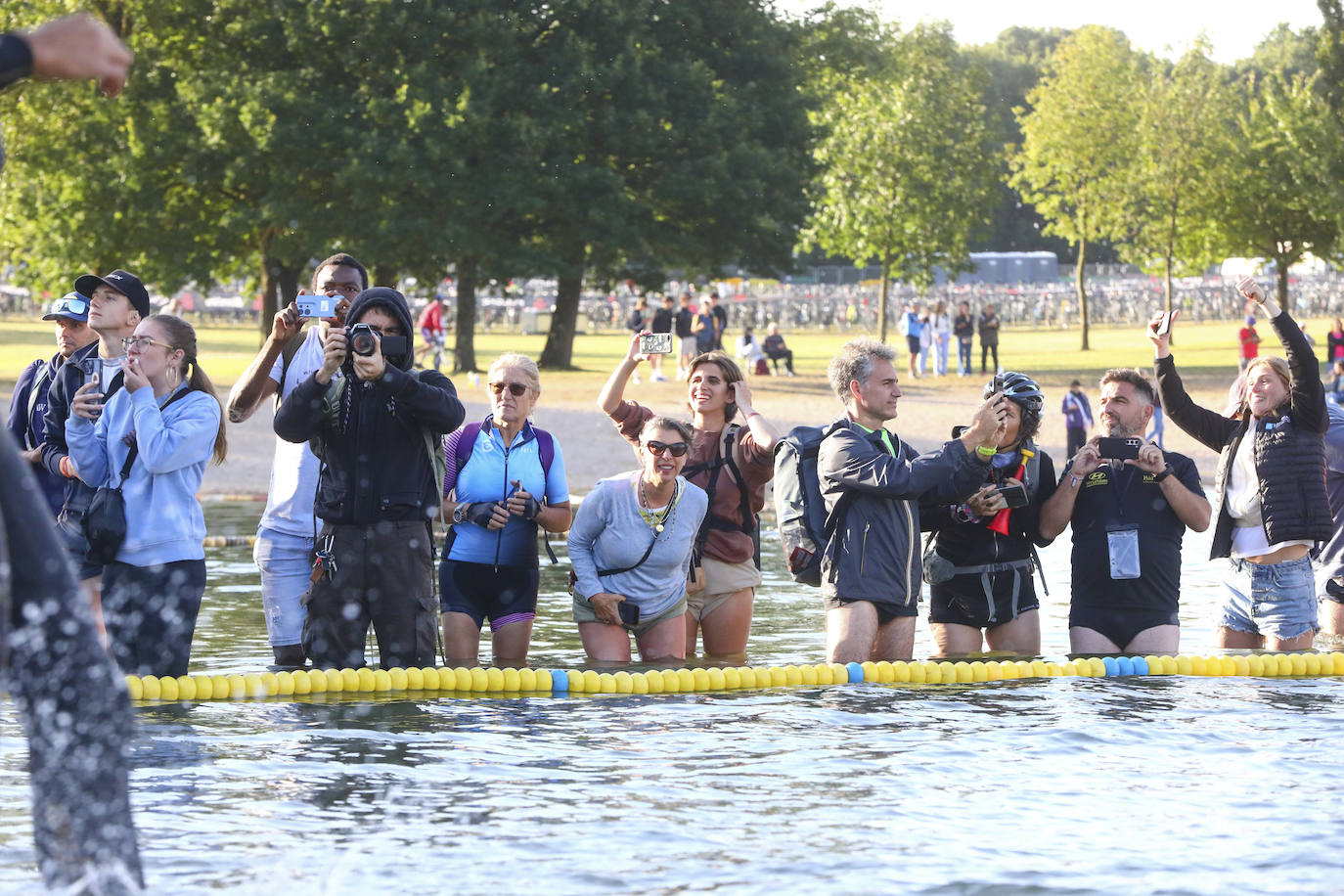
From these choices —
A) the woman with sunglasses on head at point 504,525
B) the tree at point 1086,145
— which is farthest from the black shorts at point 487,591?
the tree at point 1086,145

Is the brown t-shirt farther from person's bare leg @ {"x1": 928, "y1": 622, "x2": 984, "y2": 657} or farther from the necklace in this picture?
person's bare leg @ {"x1": 928, "y1": 622, "x2": 984, "y2": 657}

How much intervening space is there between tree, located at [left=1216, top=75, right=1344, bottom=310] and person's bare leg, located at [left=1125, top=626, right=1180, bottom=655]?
39.4 meters

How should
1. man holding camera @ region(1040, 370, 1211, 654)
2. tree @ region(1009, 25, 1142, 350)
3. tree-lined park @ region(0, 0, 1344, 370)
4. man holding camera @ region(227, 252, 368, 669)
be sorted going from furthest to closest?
tree @ region(1009, 25, 1142, 350) < tree-lined park @ region(0, 0, 1344, 370) < man holding camera @ region(1040, 370, 1211, 654) < man holding camera @ region(227, 252, 368, 669)

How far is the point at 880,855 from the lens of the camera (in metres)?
5.68

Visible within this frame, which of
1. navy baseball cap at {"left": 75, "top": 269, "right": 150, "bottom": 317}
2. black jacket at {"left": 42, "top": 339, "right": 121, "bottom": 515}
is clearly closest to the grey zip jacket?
navy baseball cap at {"left": 75, "top": 269, "right": 150, "bottom": 317}

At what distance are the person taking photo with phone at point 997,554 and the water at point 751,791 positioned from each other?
0.39 m

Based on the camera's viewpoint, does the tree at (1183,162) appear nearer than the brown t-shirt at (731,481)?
No

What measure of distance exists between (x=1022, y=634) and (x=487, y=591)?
268cm

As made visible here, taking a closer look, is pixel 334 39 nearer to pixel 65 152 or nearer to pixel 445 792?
pixel 65 152

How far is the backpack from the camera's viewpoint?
8.53 meters

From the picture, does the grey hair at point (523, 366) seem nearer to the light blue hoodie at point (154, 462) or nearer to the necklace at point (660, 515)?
the necklace at point (660, 515)

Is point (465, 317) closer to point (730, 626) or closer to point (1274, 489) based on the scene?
point (730, 626)

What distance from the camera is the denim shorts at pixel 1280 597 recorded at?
30.0 ft

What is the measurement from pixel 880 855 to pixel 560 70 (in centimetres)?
3481
